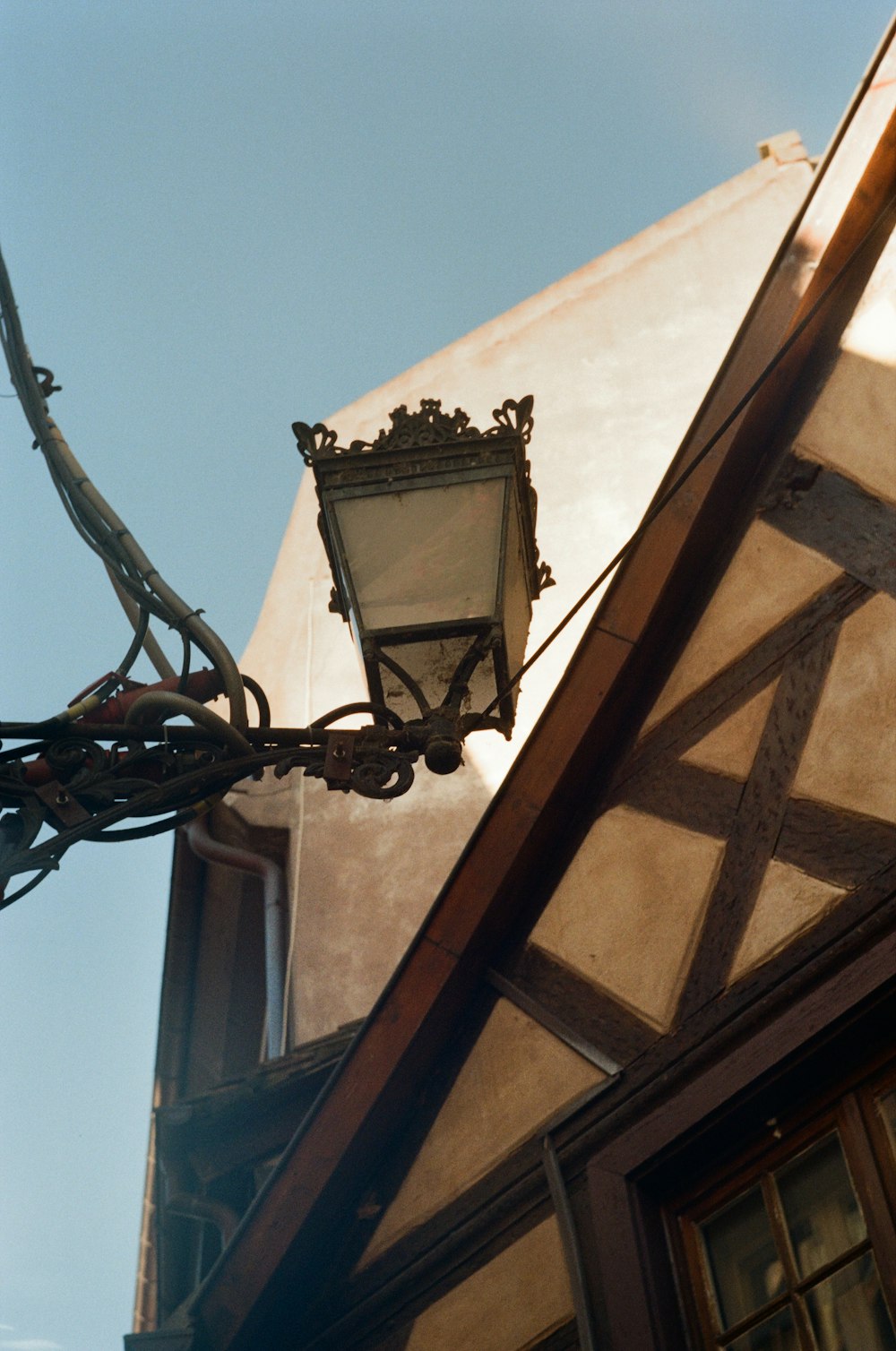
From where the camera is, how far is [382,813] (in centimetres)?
728

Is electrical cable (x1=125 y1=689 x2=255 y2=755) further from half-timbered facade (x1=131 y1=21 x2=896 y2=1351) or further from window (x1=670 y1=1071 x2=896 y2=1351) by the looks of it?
window (x1=670 y1=1071 x2=896 y2=1351)

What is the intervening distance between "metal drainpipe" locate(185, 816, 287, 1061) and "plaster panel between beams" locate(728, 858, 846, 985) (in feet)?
10.2

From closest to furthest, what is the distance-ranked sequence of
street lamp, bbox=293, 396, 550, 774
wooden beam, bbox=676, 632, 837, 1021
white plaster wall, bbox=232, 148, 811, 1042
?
street lamp, bbox=293, 396, 550, 774 → wooden beam, bbox=676, 632, 837, 1021 → white plaster wall, bbox=232, 148, 811, 1042

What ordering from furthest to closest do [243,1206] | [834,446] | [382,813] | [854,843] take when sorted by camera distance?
[382,813] → [243,1206] → [834,446] → [854,843]

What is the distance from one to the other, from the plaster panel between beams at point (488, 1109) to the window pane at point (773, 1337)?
695 millimetres

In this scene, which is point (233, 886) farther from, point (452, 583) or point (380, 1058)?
point (452, 583)

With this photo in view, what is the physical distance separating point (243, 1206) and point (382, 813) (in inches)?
104

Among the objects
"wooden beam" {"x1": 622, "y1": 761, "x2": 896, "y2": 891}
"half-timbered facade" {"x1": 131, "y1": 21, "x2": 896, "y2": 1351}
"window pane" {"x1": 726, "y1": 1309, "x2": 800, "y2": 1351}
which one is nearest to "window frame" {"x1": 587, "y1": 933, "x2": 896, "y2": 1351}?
"half-timbered facade" {"x1": 131, "y1": 21, "x2": 896, "y2": 1351}

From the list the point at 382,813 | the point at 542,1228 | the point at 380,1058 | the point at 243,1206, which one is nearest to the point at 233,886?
the point at 382,813

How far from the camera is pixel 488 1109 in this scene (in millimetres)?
4043

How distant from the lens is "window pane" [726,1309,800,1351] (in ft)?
10.5

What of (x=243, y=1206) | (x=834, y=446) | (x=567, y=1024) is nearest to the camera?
(x=567, y=1024)

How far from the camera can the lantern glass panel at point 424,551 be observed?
3.62 meters

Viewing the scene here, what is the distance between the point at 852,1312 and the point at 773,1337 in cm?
18
